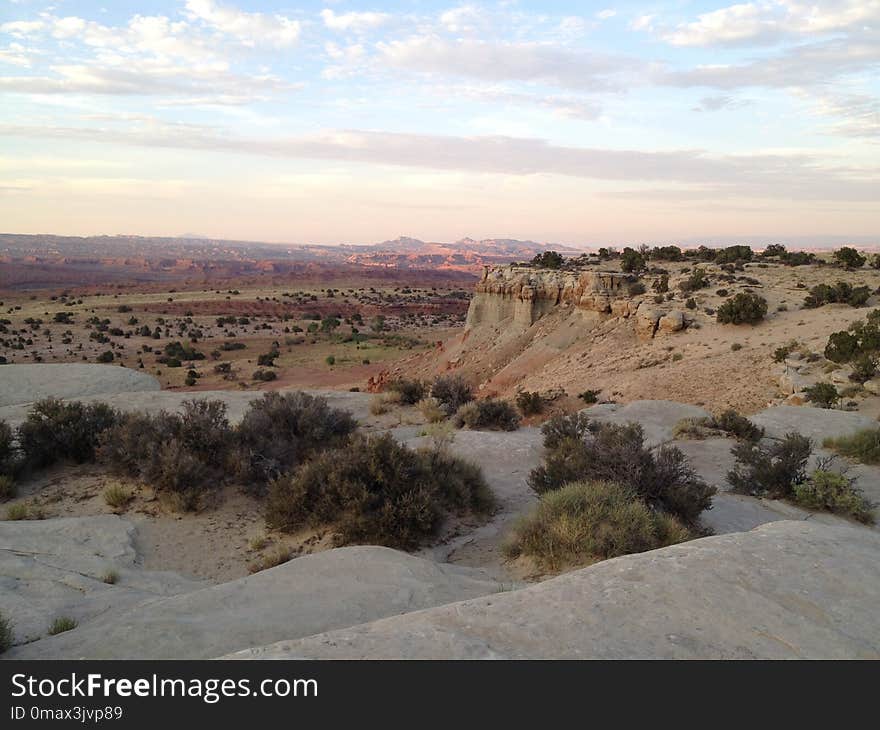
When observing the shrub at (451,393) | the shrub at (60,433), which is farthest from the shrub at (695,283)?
the shrub at (60,433)

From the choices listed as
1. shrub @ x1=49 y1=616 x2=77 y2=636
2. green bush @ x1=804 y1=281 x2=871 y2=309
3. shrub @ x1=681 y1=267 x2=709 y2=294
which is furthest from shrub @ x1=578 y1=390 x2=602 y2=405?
shrub @ x1=49 y1=616 x2=77 y2=636

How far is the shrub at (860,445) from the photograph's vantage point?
10633mm

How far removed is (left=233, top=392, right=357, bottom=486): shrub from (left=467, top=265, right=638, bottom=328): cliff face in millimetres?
17147

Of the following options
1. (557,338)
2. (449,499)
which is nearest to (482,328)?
(557,338)

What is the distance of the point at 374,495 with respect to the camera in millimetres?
7461

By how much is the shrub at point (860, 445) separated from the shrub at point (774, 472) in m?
2.26

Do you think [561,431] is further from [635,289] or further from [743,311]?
[635,289]

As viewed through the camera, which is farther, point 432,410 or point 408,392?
point 408,392

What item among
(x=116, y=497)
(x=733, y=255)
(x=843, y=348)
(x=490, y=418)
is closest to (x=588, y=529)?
(x=116, y=497)

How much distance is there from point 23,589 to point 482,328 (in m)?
24.6

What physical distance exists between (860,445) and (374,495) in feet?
29.7

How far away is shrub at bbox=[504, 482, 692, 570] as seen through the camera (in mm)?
5961

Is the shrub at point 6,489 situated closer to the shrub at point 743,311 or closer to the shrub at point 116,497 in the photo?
the shrub at point 116,497
